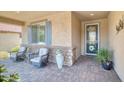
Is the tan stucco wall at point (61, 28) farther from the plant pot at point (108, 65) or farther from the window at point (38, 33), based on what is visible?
the plant pot at point (108, 65)

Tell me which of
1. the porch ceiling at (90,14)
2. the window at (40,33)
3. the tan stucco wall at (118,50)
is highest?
the porch ceiling at (90,14)

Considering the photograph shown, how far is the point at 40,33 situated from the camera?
6.52 m

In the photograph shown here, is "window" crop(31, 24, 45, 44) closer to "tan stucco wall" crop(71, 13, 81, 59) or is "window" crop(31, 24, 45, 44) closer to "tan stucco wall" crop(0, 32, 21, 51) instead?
"tan stucco wall" crop(71, 13, 81, 59)

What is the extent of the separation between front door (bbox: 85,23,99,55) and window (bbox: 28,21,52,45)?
2.81 metres

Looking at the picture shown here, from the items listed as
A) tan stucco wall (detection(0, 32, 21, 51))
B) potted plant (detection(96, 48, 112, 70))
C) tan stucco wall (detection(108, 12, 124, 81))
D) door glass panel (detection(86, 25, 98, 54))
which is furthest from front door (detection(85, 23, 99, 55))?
tan stucco wall (detection(0, 32, 21, 51))

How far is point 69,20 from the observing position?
199 inches

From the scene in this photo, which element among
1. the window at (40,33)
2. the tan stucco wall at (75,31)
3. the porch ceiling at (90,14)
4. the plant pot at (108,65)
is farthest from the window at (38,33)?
the plant pot at (108,65)

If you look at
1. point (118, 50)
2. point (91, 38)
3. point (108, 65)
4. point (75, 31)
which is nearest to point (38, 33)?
point (75, 31)

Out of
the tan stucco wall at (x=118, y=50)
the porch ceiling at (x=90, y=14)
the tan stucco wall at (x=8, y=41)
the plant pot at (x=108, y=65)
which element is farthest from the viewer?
the tan stucco wall at (x=8, y=41)

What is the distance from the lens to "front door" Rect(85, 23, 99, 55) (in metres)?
7.38

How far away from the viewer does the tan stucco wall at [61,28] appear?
5119mm

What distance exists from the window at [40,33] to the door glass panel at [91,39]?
2.85 metres
